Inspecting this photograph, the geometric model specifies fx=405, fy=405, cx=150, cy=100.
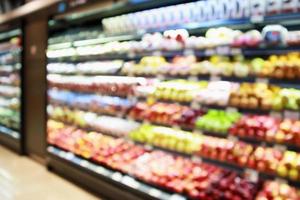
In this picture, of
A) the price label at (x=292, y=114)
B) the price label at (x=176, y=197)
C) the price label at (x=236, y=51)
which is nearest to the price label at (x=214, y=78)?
the price label at (x=236, y=51)

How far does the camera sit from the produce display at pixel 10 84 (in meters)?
7.50

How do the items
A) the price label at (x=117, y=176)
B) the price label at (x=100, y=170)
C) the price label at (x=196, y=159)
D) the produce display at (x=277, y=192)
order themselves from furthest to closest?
1. the price label at (x=100, y=170)
2. the price label at (x=117, y=176)
3. the price label at (x=196, y=159)
4. the produce display at (x=277, y=192)

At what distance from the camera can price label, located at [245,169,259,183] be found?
10.8 feet

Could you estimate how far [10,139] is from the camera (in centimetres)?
765

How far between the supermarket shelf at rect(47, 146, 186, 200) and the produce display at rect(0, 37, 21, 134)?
190 centimetres

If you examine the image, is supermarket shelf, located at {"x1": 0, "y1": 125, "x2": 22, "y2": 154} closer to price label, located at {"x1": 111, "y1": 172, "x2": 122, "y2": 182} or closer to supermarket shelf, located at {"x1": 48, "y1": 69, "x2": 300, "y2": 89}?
price label, located at {"x1": 111, "y1": 172, "x2": 122, "y2": 182}

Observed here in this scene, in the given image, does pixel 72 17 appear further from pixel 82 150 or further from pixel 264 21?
pixel 264 21

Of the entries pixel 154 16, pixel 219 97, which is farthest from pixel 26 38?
pixel 219 97

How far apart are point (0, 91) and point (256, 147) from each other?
263 inches

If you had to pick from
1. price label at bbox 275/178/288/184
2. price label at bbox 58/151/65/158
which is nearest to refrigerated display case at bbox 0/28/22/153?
price label at bbox 58/151/65/158

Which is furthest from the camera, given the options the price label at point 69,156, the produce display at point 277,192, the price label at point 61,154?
the price label at point 61,154

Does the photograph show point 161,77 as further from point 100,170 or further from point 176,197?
point 100,170

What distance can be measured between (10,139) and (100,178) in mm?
3491

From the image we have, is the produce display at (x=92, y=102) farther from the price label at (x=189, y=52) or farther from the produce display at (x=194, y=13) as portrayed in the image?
the price label at (x=189, y=52)
